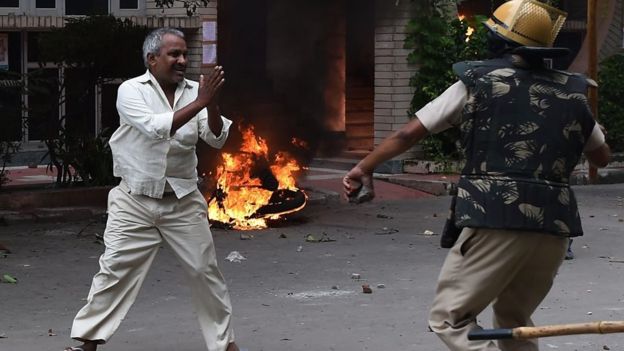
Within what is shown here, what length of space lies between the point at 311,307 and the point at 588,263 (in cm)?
287

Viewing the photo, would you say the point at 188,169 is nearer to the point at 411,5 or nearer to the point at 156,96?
A: the point at 156,96

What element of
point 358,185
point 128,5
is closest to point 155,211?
point 358,185

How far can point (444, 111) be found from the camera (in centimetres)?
507

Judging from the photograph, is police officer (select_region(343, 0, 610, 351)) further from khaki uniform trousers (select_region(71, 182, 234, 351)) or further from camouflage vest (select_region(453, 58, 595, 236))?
khaki uniform trousers (select_region(71, 182, 234, 351))

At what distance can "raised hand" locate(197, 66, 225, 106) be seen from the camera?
646cm

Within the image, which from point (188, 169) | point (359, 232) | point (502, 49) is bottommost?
point (359, 232)

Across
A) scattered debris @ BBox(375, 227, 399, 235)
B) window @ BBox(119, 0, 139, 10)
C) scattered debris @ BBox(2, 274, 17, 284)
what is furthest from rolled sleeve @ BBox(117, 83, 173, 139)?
window @ BBox(119, 0, 139, 10)

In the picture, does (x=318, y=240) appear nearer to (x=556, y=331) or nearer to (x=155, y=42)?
(x=155, y=42)

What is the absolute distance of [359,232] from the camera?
1201cm

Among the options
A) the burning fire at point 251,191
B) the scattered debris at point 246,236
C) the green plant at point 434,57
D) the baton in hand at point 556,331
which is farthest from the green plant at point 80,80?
the baton in hand at point 556,331

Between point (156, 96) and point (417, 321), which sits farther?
point (417, 321)

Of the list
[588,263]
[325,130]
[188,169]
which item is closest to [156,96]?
[188,169]

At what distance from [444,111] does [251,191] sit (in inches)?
294

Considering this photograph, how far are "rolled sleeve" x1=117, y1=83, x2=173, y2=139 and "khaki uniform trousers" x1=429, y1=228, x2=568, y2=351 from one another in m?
1.88
